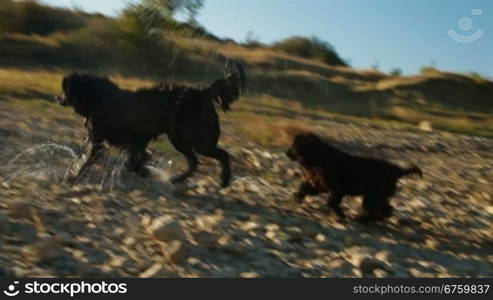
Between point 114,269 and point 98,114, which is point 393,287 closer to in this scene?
point 114,269

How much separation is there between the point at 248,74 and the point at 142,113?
19449 mm

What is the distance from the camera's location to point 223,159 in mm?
8102

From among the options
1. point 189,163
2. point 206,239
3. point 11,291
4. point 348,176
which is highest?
point 348,176

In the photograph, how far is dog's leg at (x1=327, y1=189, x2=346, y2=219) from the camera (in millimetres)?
7438

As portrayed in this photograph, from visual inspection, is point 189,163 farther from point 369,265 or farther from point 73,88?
point 369,265

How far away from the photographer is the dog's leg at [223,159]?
8055 millimetres

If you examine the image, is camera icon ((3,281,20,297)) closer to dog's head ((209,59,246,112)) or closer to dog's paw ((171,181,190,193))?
dog's paw ((171,181,190,193))

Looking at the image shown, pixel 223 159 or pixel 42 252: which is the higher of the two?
pixel 223 159

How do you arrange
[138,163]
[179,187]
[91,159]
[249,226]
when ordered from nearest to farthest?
[249,226], [91,159], [179,187], [138,163]

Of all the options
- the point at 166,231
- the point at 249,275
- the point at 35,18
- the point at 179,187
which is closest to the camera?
the point at 249,275

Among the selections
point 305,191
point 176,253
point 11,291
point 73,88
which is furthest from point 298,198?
point 11,291

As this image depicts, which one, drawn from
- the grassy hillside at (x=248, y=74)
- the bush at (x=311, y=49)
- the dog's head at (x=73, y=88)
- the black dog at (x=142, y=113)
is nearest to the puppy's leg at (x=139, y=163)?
the black dog at (x=142, y=113)

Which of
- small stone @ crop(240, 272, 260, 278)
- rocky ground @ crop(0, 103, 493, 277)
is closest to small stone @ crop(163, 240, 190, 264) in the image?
rocky ground @ crop(0, 103, 493, 277)

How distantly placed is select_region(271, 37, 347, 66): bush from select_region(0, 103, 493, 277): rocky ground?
35172mm
